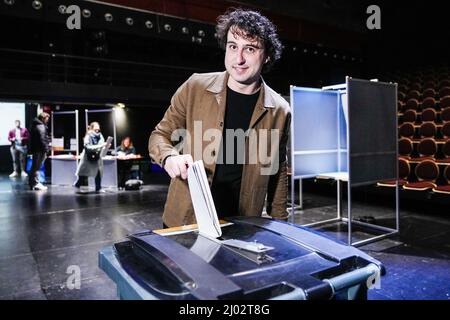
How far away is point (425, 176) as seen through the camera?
5188mm

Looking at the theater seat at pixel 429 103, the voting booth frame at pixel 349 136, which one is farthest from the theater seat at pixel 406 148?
the voting booth frame at pixel 349 136

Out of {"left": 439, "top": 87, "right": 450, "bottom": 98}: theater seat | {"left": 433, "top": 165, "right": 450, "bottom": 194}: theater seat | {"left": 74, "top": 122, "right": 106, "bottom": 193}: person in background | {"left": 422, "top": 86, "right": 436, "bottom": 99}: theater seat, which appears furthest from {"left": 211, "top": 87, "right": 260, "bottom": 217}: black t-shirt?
{"left": 422, "top": 86, "right": 436, "bottom": 99}: theater seat

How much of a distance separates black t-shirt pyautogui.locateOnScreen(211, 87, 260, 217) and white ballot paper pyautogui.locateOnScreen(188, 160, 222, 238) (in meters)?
0.41

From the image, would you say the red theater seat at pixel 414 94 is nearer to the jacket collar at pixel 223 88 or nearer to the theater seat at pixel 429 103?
the theater seat at pixel 429 103

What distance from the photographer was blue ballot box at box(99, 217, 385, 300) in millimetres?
693

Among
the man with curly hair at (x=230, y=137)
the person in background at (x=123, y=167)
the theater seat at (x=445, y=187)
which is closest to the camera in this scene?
the man with curly hair at (x=230, y=137)

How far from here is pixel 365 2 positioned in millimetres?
10727

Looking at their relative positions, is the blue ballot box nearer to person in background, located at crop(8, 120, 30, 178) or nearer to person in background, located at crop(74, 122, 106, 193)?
person in background, located at crop(74, 122, 106, 193)

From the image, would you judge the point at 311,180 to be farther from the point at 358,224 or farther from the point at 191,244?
the point at 191,244

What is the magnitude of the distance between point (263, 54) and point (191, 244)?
0.73 m

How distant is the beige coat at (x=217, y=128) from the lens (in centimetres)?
139

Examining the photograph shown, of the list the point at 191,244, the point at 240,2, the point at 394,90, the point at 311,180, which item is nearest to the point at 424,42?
the point at 240,2

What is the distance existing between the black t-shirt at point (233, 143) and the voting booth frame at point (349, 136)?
2158 millimetres
